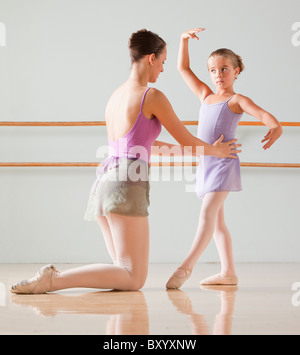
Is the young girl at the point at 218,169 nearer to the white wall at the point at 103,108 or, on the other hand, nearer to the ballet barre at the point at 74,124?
the ballet barre at the point at 74,124

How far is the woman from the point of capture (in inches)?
63.1

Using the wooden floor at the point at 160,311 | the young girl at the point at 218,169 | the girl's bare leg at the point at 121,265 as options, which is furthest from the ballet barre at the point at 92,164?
the girl's bare leg at the point at 121,265

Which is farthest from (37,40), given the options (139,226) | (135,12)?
(139,226)

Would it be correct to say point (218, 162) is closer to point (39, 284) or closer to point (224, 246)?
point (224, 246)

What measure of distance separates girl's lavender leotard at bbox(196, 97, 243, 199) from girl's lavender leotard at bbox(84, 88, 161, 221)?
0.28m

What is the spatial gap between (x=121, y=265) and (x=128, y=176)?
0.26 m

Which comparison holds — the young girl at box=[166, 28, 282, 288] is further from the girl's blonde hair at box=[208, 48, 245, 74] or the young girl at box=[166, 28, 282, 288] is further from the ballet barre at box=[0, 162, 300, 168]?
the ballet barre at box=[0, 162, 300, 168]

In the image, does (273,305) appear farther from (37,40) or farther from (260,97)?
(37,40)

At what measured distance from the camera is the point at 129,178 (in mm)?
1660

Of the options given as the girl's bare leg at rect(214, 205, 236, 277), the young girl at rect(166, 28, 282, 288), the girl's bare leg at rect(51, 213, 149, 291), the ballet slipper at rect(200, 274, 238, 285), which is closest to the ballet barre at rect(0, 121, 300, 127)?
the young girl at rect(166, 28, 282, 288)

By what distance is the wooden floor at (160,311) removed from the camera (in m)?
1.10

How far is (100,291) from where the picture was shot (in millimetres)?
1679

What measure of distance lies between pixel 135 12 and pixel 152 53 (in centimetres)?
124

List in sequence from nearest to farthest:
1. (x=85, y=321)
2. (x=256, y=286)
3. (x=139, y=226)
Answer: (x=85, y=321) < (x=139, y=226) < (x=256, y=286)
